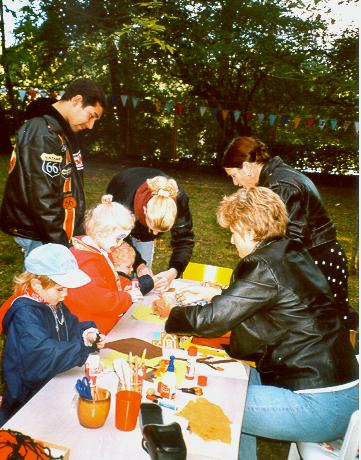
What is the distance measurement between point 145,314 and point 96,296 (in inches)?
18.9

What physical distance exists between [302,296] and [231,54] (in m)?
12.0

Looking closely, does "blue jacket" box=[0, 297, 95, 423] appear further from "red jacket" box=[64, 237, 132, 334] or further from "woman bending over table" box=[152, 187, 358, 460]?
"woman bending over table" box=[152, 187, 358, 460]

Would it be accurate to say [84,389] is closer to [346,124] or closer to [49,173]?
[49,173]

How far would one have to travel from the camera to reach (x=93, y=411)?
1788 millimetres

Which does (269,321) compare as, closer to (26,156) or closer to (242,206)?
(242,206)

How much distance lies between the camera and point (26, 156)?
10.8 ft

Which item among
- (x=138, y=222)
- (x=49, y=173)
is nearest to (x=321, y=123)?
(x=138, y=222)

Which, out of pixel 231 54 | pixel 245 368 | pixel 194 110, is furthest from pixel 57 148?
pixel 194 110

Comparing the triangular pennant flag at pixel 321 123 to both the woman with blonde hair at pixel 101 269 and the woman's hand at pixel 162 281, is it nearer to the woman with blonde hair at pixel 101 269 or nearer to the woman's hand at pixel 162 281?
the woman's hand at pixel 162 281

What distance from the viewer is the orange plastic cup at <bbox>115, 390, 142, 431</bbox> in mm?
1812

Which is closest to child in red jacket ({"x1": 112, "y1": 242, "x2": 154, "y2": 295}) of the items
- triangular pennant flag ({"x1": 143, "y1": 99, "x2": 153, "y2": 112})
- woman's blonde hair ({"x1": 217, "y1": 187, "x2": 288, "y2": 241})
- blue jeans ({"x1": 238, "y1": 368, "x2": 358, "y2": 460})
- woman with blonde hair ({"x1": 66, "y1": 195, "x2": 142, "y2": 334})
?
woman with blonde hair ({"x1": 66, "y1": 195, "x2": 142, "y2": 334})

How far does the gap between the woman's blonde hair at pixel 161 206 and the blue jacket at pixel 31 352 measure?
104 centimetres

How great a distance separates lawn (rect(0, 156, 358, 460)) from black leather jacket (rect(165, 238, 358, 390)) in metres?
1.50

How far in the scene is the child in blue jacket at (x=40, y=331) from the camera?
7.27ft
